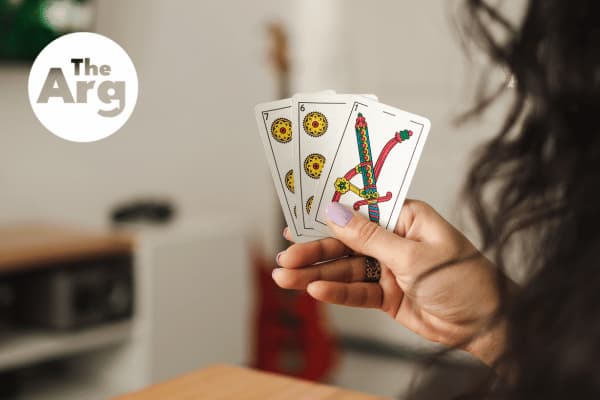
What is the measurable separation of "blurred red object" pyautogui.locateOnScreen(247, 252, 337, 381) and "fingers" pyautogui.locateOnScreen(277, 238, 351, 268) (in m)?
1.98

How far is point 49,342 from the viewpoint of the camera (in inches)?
86.5

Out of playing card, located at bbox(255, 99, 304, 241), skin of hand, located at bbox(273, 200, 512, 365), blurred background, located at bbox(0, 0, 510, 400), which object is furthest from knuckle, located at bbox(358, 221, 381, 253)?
blurred background, located at bbox(0, 0, 510, 400)

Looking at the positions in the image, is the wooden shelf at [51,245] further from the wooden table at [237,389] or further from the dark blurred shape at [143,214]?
the wooden table at [237,389]

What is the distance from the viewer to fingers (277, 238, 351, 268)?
0.93 m

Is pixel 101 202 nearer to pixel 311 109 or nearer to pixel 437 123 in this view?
pixel 437 123

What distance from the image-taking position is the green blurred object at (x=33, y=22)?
2.29 metres

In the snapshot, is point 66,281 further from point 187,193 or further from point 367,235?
point 367,235

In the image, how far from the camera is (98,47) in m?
0.83

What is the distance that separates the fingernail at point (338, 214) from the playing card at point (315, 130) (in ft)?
0.12

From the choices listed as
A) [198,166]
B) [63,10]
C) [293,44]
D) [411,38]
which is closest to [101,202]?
[198,166]

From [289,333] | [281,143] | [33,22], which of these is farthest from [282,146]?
[289,333]

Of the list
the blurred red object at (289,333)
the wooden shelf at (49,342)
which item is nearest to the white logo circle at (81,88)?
the wooden shelf at (49,342)

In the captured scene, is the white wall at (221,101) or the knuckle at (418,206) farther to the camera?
the white wall at (221,101)

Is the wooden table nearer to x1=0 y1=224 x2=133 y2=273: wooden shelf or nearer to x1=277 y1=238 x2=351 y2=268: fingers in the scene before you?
x1=277 y1=238 x2=351 y2=268: fingers
